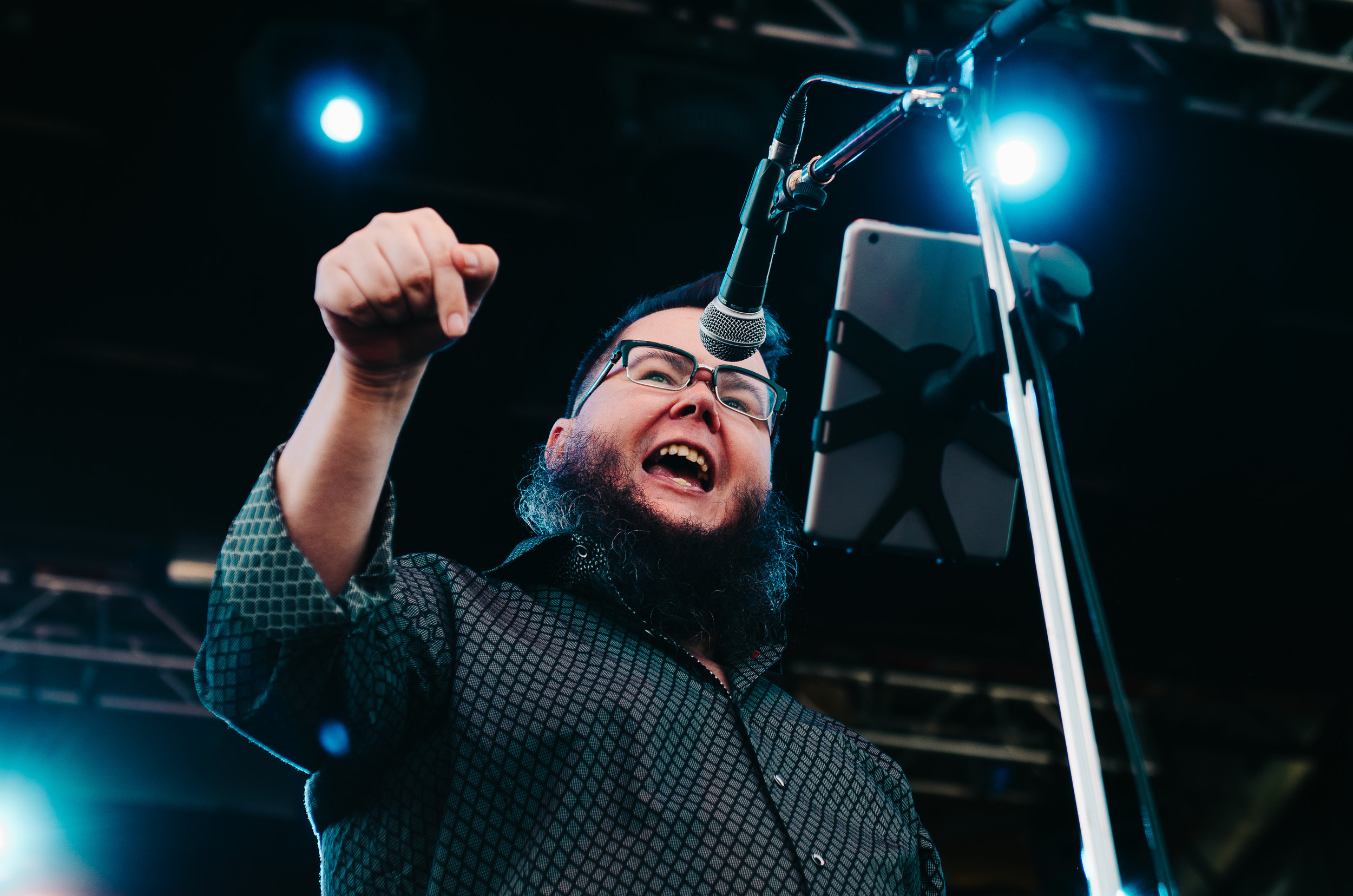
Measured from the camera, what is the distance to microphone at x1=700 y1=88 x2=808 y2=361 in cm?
131

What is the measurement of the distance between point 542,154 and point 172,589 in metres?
3.87

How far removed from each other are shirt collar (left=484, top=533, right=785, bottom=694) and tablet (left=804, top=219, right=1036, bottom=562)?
10.6 inches

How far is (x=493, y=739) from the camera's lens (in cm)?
123

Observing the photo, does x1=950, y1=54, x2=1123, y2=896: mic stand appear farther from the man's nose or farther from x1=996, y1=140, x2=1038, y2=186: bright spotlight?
x1=996, y1=140, x2=1038, y2=186: bright spotlight

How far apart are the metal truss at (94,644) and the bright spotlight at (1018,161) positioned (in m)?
5.49

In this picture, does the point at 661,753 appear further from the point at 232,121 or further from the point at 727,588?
the point at 232,121

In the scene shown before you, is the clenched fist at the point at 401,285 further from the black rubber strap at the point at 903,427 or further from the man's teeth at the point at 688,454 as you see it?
the man's teeth at the point at 688,454

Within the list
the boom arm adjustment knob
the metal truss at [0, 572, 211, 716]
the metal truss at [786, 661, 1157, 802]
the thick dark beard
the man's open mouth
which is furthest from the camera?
the metal truss at [786, 661, 1157, 802]

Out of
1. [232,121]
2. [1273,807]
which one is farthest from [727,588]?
[1273,807]

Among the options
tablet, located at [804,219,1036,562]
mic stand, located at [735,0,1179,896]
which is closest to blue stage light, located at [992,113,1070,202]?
tablet, located at [804,219,1036,562]

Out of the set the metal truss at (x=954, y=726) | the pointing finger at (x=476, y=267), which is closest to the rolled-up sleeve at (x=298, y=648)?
the pointing finger at (x=476, y=267)

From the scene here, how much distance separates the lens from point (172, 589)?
5879mm

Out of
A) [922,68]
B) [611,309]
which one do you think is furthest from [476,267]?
[611,309]

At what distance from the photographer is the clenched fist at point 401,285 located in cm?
96
